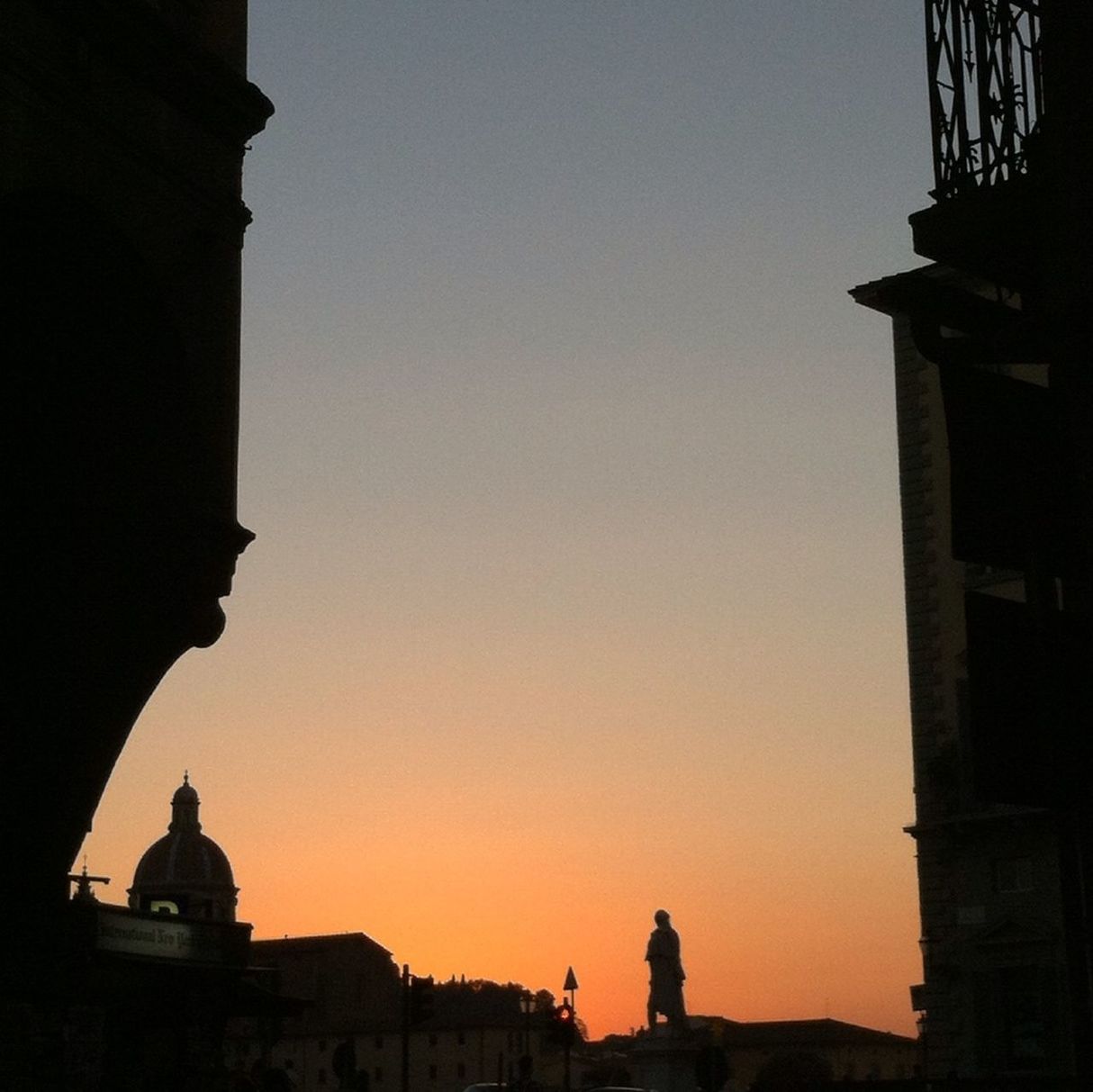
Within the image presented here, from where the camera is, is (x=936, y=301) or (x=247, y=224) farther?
(x=247, y=224)

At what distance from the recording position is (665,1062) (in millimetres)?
48594

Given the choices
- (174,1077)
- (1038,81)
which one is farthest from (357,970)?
(1038,81)

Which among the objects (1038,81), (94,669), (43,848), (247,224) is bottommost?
(43,848)

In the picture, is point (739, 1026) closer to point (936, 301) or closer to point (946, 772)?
point (946, 772)

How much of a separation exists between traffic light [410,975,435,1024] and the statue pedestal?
13.1 m

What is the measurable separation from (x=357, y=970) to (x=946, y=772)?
14120 centimetres

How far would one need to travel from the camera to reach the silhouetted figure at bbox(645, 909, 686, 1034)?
50.2 metres

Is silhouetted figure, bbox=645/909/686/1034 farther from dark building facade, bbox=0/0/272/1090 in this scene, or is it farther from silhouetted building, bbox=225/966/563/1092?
silhouetted building, bbox=225/966/563/1092

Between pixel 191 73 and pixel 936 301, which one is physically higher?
pixel 191 73

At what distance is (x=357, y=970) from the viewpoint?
17475 cm

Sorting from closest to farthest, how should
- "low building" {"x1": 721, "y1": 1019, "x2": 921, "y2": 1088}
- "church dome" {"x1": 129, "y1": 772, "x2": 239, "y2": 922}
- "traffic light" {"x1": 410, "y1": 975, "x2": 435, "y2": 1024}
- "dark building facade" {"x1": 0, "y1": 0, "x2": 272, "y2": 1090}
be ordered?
"dark building facade" {"x1": 0, "y1": 0, "x2": 272, "y2": 1090}
"traffic light" {"x1": 410, "y1": 975, "x2": 435, "y2": 1024}
"low building" {"x1": 721, "y1": 1019, "x2": 921, "y2": 1088}
"church dome" {"x1": 129, "y1": 772, "x2": 239, "y2": 922}

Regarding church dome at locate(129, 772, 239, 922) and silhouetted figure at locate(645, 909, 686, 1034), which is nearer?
silhouetted figure at locate(645, 909, 686, 1034)

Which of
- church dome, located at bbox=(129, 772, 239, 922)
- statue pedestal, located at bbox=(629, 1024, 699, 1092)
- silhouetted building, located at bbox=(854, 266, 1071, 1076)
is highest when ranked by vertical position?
church dome, located at bbox=(129, 772, 239, 922)

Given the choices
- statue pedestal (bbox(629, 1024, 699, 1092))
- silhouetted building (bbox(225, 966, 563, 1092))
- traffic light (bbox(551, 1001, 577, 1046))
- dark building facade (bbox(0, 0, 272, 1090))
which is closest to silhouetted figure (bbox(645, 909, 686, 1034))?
statue pedestal (bbox(629, 1024, 699, 1092))
